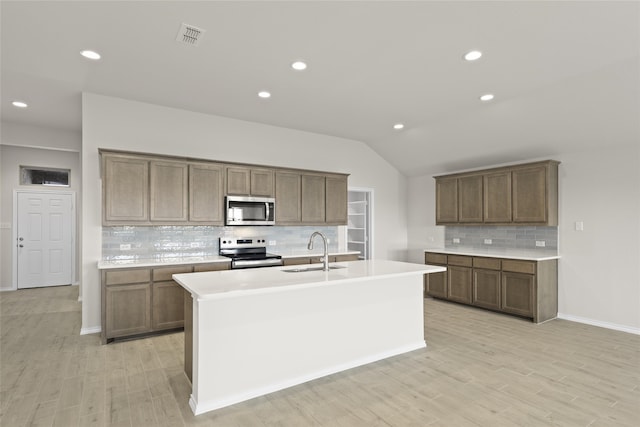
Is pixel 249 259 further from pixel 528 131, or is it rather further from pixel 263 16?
pixel 528 131

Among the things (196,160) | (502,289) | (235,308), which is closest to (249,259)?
(196,160)

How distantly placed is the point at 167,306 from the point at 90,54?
274cm

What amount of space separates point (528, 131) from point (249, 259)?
413 centimetres

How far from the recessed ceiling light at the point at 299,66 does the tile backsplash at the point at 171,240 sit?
2.60m

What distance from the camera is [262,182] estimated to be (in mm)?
5203

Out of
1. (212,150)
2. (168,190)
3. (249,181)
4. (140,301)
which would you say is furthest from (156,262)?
(212,150)

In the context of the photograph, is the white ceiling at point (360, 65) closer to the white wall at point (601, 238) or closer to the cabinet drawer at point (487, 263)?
the white wall at point (601, 238)

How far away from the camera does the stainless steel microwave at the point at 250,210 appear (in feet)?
16.0

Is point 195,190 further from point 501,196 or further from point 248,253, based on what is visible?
point 501,196

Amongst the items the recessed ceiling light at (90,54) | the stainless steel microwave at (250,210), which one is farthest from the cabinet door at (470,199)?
the recessed ceiling light at (90,54)

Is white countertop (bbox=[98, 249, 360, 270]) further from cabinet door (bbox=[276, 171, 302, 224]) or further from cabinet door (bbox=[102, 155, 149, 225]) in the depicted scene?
cabinet door (bbox=[276, 171, 302, 224])

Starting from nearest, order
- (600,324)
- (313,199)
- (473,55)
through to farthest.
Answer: (473,55) → (600,324) → (313,199)

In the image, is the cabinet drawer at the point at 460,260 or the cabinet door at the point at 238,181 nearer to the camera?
the cabinet door at the point at 238,181

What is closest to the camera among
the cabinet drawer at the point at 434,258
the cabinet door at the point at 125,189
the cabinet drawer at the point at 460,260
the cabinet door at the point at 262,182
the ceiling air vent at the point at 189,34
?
the ceiling air vent at the point at 189,34
